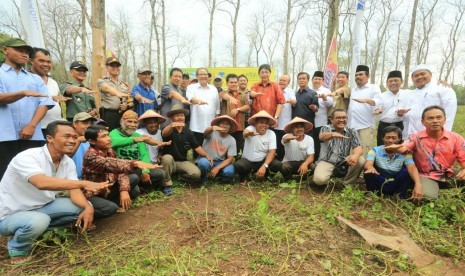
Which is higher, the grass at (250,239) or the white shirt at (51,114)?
the white shirt at (51,114)

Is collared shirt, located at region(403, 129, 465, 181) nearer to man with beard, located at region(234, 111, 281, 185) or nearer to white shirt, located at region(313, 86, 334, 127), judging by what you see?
white shirt, located at region(313, 86, 334, 127)

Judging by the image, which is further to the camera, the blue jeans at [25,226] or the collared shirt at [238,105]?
the collared shirt at [238,105]

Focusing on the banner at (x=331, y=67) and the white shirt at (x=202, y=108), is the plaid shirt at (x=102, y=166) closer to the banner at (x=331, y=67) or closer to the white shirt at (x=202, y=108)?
the white shirt at (x=202, y=108)

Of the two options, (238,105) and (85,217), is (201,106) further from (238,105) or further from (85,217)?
(85,217)

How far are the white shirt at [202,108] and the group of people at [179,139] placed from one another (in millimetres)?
19

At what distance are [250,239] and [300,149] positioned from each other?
2230 mm

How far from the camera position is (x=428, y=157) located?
3812 millimetres

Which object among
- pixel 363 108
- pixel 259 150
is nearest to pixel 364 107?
pixel 363 108

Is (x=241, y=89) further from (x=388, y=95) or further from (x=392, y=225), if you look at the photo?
(x=392, y=225)

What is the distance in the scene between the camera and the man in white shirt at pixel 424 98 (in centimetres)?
423

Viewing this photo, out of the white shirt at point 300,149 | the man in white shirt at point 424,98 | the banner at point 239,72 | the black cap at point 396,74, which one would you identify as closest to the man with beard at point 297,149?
the white shirt at point 300,149

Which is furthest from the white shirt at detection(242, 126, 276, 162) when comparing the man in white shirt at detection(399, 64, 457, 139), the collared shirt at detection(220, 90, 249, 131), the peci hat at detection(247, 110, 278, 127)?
the man in white shirt at detection(399, 64, 457, 139)

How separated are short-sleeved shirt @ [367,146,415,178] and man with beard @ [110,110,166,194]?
3.32 meters

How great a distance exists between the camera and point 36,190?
2789mm
